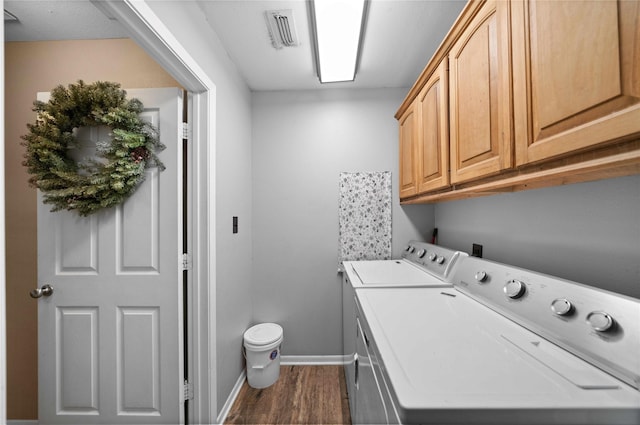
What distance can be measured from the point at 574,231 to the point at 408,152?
1151mm

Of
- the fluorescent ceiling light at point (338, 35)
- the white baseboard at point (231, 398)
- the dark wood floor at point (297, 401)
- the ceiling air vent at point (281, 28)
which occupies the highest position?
the ceiling air vent at point (281, 28)

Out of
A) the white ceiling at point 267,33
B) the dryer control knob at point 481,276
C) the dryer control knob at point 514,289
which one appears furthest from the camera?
the white ceiling at point 267,33

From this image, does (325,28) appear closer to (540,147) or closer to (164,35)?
(164,35)

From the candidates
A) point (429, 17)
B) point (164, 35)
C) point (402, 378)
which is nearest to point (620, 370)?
point (402, 378)

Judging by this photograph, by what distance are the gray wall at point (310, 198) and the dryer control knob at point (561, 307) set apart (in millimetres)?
1483

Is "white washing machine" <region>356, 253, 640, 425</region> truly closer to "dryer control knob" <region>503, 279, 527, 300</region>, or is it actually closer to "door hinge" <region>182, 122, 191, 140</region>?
"dryer control knob" <region>503, 279, 527, 300</region>

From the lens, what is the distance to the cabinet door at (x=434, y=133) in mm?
1338

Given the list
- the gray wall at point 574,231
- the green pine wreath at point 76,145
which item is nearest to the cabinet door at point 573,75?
the gray wall at point 574,231

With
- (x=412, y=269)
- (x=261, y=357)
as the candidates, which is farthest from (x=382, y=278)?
(x=261, y=357)

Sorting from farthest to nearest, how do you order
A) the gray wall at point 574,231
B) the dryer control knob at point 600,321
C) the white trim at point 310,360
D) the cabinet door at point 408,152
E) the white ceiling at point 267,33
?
the white trim at point 310,360, the cabinet door at point 408,152, the white ceiling at point 267,33, the gray wall at point 574,231, the dryer control knob at point 600,321

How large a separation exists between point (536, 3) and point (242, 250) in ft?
6.85

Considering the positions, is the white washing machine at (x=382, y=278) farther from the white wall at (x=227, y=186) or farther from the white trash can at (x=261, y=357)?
the white wall at (x=227, y=186)

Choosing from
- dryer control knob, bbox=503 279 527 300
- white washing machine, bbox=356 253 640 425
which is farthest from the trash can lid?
dryer control knob, bbox=503 279 527 300

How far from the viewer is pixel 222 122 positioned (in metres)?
1.68
